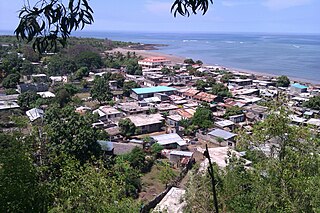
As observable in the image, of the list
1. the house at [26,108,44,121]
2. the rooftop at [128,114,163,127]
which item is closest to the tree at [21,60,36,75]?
the house at [26,108,44,121]

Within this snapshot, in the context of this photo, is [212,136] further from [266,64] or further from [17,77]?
[266,64]

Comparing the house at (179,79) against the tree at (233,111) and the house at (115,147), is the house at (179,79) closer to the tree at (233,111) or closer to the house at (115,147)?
the tree at (233,111)

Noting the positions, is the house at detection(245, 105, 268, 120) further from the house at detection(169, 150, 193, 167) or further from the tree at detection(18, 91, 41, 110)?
the tree at detection(18, 91, 41, 110)

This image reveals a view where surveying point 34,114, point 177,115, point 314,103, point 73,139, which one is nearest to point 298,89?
point 314,103

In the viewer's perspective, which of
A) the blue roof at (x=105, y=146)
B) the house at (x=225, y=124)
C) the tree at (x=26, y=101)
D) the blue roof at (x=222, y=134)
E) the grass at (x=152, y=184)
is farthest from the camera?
the tree at (x=26, y=101)

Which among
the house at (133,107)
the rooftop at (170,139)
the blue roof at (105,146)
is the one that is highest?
the blue roof at (105,146)

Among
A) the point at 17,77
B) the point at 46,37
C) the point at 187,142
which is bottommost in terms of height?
the point at 187,142

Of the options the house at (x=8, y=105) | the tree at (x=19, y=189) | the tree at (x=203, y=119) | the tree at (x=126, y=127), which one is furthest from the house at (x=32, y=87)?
the tree at (x=19, y=189)

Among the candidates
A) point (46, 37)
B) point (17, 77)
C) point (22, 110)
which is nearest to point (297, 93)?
point (22, 110)
